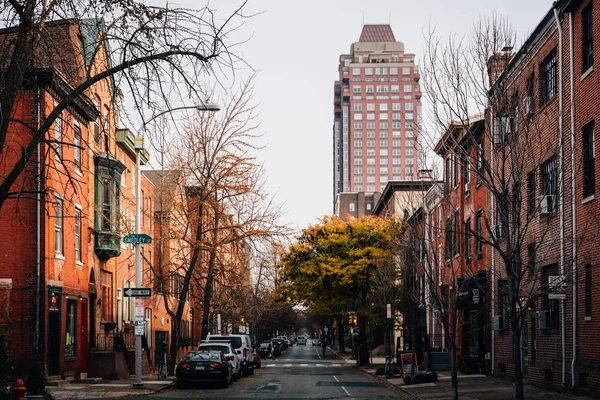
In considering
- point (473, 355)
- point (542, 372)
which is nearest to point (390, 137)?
point (473, 355)

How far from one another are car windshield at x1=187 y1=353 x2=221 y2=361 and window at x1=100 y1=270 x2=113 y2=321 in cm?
977

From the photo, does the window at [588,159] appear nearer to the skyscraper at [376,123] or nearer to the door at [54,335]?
the door at [54,335]

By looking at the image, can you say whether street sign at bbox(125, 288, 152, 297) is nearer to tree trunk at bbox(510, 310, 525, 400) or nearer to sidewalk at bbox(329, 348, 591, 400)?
sidewalk at bbox(329, 348, 591, 400)

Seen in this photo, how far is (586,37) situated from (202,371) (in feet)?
55.6

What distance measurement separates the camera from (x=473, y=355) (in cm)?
4053

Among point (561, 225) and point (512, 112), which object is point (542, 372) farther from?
point (512, 112)

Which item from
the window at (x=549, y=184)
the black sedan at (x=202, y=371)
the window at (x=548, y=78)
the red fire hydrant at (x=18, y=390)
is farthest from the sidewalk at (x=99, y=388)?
the window at (x=548, y=78)

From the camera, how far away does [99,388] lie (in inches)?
1150

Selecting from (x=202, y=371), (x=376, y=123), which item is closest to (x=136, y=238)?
(x=202, y=371)

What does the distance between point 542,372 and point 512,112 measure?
11.9 meters

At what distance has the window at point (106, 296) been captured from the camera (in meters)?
41.2

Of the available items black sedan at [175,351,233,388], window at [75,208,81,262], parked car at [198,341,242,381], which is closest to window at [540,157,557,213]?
black sedan at [175,351,233,388]

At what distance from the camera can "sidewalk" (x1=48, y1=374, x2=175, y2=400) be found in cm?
2644

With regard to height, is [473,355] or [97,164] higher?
[97,164]
